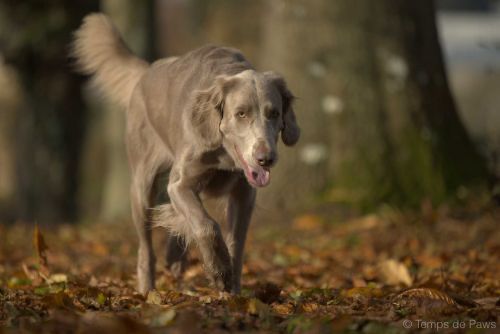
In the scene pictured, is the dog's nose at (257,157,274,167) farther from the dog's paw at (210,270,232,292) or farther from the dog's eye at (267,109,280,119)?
the dog's paw at (210,270,232,292)

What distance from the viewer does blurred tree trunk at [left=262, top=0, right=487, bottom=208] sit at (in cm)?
988

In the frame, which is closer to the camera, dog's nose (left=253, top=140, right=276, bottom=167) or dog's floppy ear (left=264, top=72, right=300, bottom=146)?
dog's nose (left=253, top=140, right=276, bottom=167)

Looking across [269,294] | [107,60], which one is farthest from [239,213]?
[107,60]

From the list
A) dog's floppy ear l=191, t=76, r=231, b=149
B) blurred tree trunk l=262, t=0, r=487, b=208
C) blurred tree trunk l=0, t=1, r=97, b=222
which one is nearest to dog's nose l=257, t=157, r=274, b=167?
dog's floppy ear l=191, t=76, r=231, b=149

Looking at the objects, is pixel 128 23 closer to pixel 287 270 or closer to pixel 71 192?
pixel 71 192

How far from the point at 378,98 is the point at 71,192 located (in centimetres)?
707

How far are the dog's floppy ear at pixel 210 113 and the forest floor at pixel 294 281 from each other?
95 centimetres

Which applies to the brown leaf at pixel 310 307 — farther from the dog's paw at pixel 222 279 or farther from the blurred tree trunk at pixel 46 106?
the blurred tree trunk at pixel 46 106

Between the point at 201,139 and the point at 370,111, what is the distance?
468 cm

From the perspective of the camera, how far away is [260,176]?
5328mm

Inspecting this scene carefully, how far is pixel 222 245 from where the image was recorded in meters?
5.41

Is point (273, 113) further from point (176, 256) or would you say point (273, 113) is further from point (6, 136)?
point (6, 136)

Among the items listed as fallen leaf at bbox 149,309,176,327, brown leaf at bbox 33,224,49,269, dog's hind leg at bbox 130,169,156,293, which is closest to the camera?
fallen leaf at bbox 149,309,176,327

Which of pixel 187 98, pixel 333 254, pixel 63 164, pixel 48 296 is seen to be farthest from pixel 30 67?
pixel 48 296
